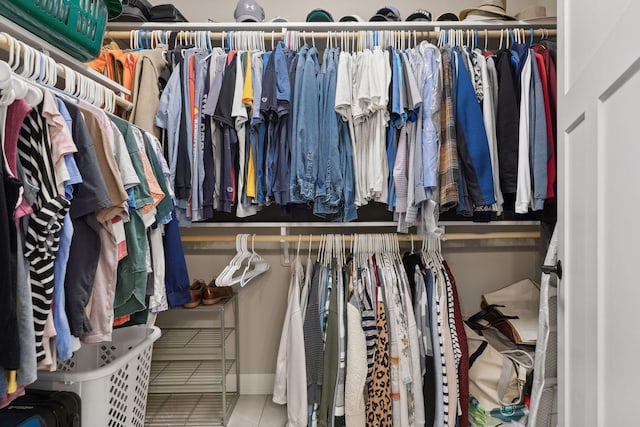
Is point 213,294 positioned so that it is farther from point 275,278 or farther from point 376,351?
point 376,351

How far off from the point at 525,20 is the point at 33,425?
2.45 meters

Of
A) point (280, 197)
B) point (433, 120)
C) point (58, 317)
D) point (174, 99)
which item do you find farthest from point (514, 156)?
point (58, 317)

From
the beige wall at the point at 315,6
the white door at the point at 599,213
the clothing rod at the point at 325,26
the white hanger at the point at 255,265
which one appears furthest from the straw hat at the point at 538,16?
the white hanger at the point at 255,265

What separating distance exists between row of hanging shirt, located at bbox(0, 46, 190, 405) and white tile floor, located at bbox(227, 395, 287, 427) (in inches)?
Answer: 38.8

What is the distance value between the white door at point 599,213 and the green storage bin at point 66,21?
132cm

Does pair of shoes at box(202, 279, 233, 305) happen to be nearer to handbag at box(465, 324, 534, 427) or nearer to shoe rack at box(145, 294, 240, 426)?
shoe rack at box(145, 294, 240, 426)

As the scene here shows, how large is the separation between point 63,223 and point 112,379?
1.85 feet

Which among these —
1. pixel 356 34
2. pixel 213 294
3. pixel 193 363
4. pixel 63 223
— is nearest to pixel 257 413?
pixel 193 363

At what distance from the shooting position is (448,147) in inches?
63.7

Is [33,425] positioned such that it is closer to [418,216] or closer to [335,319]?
[335,319]

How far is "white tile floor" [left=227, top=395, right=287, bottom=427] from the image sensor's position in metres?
1.86

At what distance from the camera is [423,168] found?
5.33ft

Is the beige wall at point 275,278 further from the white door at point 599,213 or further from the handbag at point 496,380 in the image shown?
the white door at point 599,213

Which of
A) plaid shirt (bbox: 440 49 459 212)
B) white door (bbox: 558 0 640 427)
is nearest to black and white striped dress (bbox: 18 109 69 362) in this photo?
white door (bbox: 558 0 640 427)
